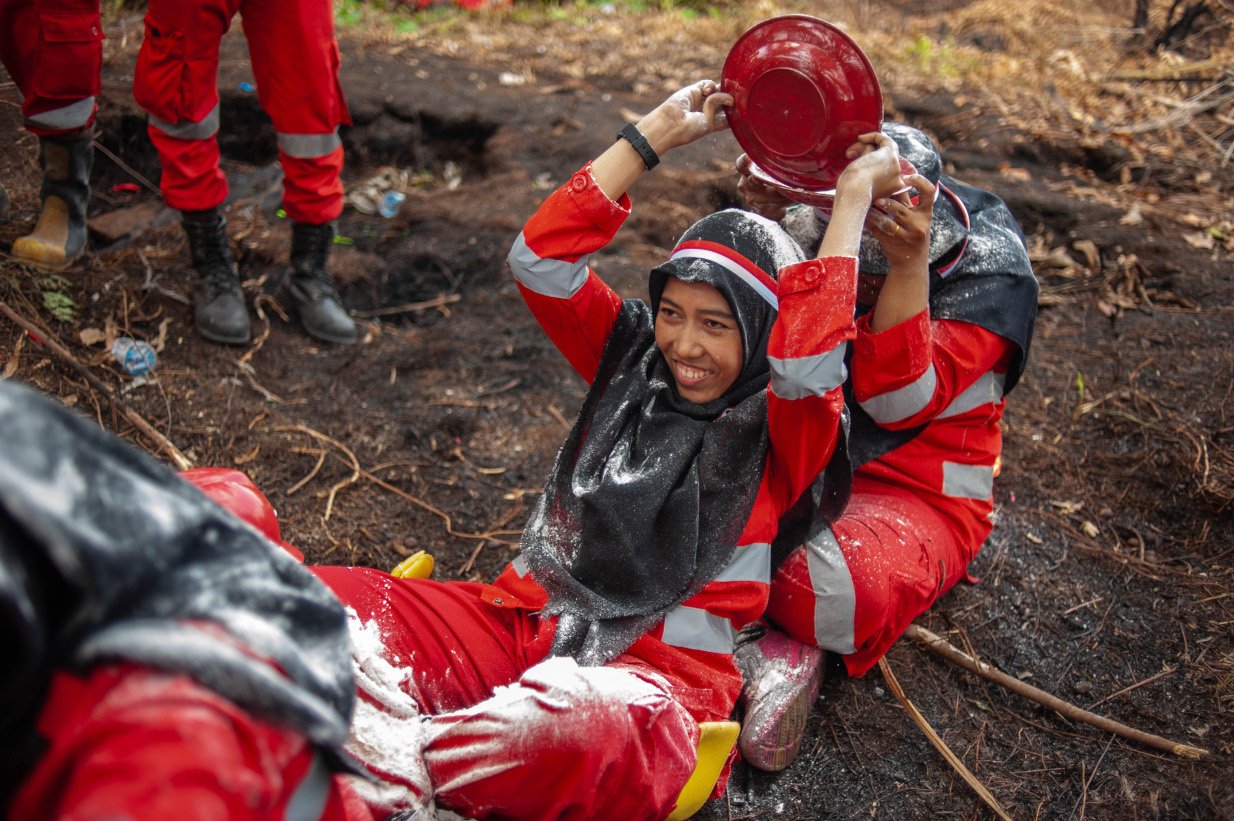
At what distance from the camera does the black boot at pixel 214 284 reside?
3.27 meters

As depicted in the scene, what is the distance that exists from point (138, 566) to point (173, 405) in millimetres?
2458

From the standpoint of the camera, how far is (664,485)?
1823 mm

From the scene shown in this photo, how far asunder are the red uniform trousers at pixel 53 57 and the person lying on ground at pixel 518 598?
7.66ft

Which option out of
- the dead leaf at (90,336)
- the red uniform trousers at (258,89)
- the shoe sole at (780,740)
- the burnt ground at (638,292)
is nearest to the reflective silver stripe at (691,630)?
the shoe sole at (780,740)

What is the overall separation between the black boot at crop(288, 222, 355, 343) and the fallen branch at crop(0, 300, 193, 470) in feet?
2.86

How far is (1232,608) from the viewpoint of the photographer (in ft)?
8.03

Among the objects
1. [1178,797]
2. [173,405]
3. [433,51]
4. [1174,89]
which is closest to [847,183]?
[1178,797]

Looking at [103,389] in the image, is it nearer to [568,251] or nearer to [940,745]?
[568,251]

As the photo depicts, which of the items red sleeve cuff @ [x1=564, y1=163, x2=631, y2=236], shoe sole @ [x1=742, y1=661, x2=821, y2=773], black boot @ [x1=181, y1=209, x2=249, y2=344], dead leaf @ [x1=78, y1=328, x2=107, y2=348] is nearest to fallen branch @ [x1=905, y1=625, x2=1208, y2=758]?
shoe sole @ [x1=742, y1=661, x2=821, y2=773]

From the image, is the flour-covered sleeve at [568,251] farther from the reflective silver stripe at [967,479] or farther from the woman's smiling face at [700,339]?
the reflective silver stripe at [967,479]

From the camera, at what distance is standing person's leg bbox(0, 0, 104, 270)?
2932mm

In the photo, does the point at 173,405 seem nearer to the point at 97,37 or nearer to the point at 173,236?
the point at 173,236

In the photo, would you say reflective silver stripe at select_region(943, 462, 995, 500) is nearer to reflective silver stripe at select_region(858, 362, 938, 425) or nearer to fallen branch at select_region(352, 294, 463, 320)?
reflective silver stripe at select_region(858, 362, 938, 425)

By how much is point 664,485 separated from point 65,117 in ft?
9.78
